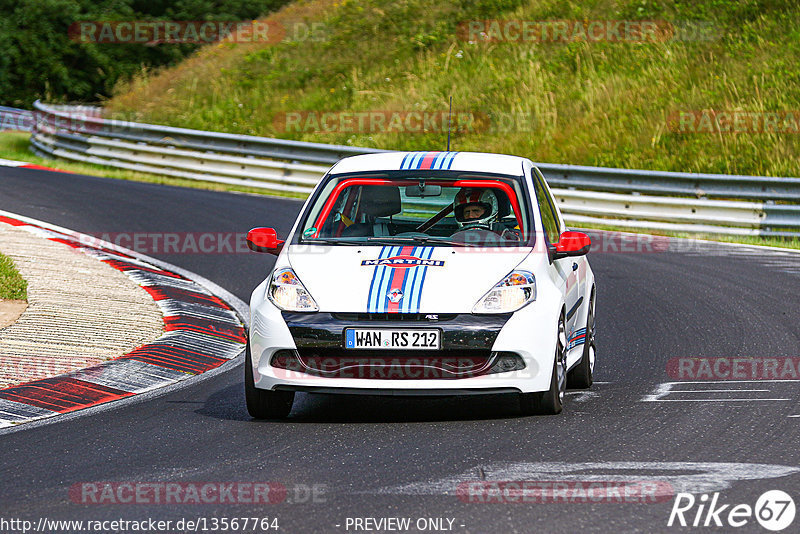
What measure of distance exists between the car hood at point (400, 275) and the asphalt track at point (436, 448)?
70 centimetres

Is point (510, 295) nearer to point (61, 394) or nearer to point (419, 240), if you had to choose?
point (419, 240)

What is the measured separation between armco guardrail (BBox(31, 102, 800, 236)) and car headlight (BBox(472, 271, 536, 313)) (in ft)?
38.7

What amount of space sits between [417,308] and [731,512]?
7.75 feet

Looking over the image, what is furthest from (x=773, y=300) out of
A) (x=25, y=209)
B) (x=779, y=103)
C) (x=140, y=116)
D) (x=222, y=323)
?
(x=140, y=116)

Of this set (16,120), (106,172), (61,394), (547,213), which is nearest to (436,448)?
(547,213)

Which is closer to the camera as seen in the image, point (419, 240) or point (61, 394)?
point (419, 240)

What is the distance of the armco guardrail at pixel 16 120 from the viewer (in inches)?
1345

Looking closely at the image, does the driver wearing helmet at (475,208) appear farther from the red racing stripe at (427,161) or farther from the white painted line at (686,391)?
the white painted line at (686,391)

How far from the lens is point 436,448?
21.1 ft

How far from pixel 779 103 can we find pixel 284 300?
18.7 m

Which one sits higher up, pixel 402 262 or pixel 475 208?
pixel 475 208

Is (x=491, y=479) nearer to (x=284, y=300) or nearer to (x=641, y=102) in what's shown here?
(x=284, y=300)

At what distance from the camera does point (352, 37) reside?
33812mm

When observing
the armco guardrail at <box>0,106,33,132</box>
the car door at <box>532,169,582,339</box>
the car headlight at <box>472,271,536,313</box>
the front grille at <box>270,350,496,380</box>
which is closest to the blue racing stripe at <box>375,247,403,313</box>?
the front grille at <box>270,350,496,380</box>
